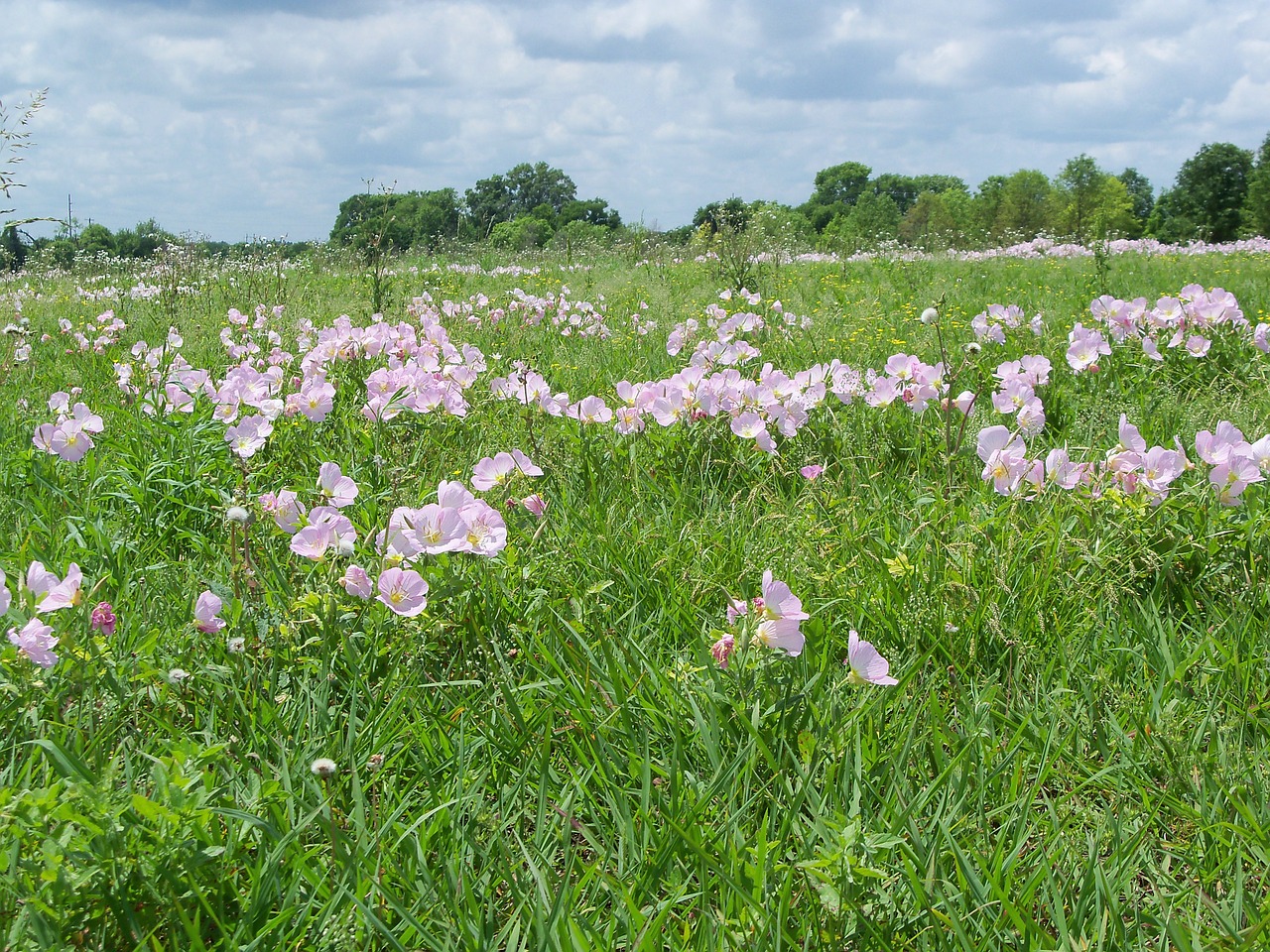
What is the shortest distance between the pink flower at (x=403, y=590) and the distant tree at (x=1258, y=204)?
6893cm

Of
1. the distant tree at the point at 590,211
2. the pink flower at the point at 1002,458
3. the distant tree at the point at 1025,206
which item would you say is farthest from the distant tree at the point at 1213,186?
the pink flower at the point at 1002,458

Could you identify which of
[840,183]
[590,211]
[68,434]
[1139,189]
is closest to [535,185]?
[590,211]

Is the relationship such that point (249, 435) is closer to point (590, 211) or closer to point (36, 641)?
point (36, 641)

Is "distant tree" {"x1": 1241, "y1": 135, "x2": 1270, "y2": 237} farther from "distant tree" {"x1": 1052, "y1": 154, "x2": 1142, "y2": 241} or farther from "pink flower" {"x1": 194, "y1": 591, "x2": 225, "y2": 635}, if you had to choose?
"pink flower" {"x1": 194, "y1": 591, "x2": 225, "y2": 635}

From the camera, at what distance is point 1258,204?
2226 inches

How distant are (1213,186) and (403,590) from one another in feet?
271

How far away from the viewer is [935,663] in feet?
6.11

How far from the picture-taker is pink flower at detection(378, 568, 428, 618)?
5.65 ft

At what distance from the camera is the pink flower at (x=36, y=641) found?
144 cm

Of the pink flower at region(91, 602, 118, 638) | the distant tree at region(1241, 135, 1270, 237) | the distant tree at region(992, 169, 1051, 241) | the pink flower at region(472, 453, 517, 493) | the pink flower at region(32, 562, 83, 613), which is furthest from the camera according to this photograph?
the distant tree at region(992, 169, 1051, 241)

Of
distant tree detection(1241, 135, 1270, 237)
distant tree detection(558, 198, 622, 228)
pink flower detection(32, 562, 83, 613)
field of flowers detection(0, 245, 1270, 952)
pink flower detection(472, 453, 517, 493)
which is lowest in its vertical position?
field of flowers detection(0, 245, 1270, 952)

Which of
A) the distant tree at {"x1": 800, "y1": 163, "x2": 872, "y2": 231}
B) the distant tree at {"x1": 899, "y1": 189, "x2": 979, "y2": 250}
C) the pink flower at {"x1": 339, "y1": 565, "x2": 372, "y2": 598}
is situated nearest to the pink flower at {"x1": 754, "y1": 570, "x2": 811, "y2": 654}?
the pink flower at {"x1": 339, "y1": 565, "x2": 372, "y2": 598}

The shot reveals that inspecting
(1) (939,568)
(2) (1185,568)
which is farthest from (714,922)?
(2) (1185,568)

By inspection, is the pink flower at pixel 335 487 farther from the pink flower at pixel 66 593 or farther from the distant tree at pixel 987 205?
the distant tree at pixel 987 205
